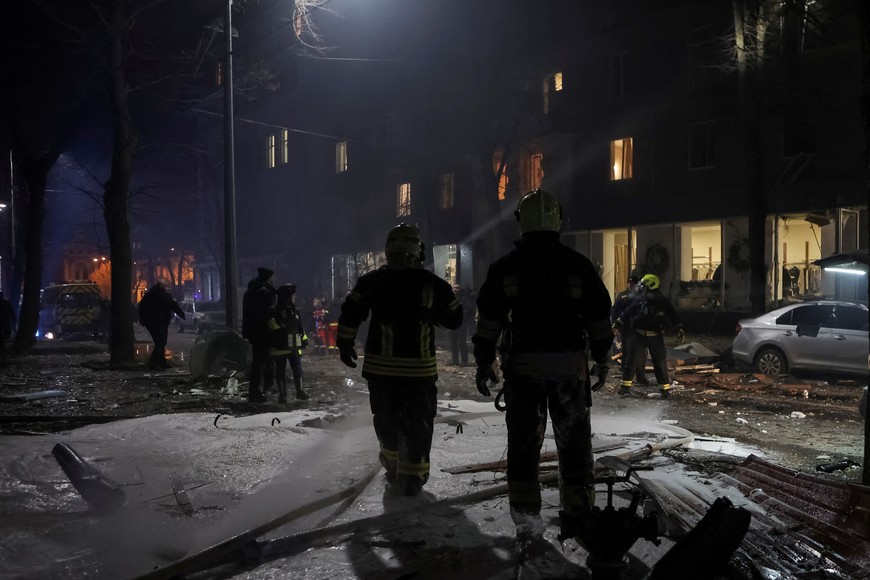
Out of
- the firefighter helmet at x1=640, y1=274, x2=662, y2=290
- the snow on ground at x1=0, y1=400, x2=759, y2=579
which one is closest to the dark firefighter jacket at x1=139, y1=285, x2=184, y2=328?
the snow on ground at x1=0, y1=400, x2=759, y2=579

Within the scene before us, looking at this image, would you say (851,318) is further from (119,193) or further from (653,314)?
(119,193)

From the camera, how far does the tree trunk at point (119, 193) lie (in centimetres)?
1575

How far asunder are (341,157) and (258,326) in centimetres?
2876

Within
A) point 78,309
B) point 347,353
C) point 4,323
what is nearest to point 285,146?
point 78,309

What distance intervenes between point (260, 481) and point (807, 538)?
360 cm

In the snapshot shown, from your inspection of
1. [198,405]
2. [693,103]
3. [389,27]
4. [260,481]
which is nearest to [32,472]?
[260,481]

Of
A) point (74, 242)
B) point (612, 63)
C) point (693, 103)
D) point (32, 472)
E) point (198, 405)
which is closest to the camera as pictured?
point (32, 472)

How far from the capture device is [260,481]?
4.95 meters

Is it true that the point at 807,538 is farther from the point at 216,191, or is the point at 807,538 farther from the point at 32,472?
the point at 216,191

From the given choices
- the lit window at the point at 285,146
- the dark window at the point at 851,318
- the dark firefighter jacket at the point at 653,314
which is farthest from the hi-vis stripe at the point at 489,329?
the lit window at the point at 285,146

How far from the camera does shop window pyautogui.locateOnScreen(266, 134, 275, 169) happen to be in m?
42.7

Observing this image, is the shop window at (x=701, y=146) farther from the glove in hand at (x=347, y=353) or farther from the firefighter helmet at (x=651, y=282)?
the glove in hand at (x=347, y=353)

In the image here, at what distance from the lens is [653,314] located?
416 inches

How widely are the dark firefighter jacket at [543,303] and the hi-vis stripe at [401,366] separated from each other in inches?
34.2
